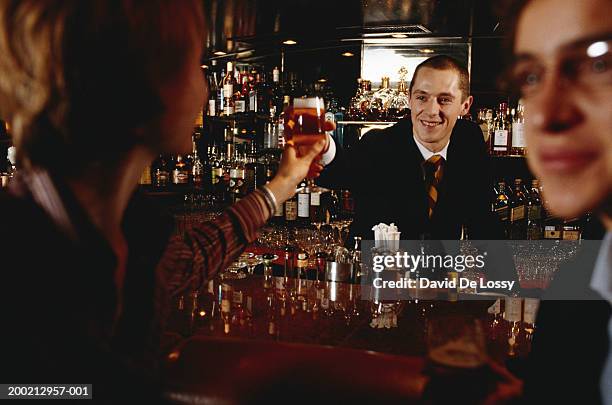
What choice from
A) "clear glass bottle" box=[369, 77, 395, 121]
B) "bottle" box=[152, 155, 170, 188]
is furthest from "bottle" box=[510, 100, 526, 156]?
"bottle" box=[152, 155, 170, 188]

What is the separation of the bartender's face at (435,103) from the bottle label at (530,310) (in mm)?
1228

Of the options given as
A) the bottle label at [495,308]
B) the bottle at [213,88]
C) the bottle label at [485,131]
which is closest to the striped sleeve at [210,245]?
the bottle label at [495,308]

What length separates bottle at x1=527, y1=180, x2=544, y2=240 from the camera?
416cm

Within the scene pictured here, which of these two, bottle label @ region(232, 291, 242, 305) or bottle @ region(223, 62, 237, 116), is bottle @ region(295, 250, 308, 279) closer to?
bottle label @ region(232, 291, 242, 305)

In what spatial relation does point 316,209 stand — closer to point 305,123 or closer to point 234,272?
point 234,272

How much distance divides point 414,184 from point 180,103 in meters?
2.43

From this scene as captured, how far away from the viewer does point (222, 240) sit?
1.53m

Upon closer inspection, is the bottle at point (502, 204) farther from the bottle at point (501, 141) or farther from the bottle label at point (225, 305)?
the bottle label at point (225, 305)

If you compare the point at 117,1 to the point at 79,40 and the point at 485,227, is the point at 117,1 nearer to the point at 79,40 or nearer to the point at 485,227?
the point at 79,40

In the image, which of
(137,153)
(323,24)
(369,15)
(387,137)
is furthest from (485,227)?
(137,153)

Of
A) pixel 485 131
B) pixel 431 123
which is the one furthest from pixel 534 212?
pixel 431 123

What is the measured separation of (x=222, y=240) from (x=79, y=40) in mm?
759

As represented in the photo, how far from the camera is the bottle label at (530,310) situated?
206 cm

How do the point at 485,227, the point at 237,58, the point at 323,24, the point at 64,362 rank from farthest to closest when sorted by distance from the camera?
the point at 237,58
the point at 323,24
the point at 485,227
the point at 64,362
